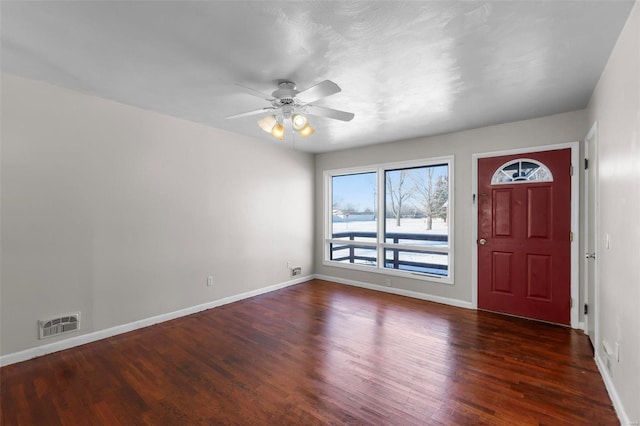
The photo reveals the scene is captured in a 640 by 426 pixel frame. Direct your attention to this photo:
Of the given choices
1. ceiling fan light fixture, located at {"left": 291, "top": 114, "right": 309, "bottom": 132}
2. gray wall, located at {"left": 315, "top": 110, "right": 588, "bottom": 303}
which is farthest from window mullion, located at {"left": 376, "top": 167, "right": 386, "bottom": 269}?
ceiling fan light fixture, located at {"left": 291, "top": 114, "right": 309, "bottom": 132}

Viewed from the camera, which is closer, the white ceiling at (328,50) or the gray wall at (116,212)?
the white ceiling at (328,50)

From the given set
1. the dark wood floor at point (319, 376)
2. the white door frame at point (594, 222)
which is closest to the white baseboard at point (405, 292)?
the dark wood floor at point (319, 376)

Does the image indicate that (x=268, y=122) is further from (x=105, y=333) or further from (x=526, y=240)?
(x=526, y=240)

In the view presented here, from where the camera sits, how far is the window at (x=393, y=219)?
4.45 meters

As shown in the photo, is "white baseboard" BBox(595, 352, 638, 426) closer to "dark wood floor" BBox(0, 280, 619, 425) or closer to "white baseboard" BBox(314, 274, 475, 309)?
"dark wood floor" BBox(0, 280, 619, 425)

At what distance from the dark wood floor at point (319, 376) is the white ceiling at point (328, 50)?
8.30 feet

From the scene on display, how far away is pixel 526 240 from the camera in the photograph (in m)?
3.66

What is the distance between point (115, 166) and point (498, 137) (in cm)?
476

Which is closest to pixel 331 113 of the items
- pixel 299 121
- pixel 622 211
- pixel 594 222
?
pixel 299 121

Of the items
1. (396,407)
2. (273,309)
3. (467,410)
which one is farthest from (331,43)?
(273,309)

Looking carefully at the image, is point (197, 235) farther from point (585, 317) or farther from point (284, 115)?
point (585, 317)

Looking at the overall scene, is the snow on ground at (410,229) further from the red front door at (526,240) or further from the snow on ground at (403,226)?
the red front door at (526,240)


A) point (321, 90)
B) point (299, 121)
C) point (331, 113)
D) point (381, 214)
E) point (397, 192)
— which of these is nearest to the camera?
point (321, 90)

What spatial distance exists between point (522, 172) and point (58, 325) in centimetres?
553
